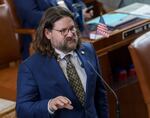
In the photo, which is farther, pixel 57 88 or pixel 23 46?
pixel 23 46

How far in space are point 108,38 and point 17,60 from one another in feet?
2.60

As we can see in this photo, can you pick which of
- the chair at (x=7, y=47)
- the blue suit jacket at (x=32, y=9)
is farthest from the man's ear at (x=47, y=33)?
the blue suit jacket at (x=32, y=9)

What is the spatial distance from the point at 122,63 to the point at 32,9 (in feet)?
2.45

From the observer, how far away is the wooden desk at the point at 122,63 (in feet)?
8.01

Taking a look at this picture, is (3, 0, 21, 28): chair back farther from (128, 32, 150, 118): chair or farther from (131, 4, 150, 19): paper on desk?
(128, 32, 150, 118): chair

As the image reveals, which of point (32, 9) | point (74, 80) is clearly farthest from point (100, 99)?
point (32, 9)

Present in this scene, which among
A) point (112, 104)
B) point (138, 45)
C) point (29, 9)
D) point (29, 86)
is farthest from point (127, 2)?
point (29, 86)

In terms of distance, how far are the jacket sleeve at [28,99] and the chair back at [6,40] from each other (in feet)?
3.61

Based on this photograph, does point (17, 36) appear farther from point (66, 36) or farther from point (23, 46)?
point (66, 36)

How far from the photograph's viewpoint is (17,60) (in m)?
2.92

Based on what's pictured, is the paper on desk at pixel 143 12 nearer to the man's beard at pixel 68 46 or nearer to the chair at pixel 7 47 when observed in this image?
the chair at pixel 7 47

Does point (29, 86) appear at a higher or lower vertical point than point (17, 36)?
higher

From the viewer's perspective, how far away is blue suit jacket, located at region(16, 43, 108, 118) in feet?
5.53

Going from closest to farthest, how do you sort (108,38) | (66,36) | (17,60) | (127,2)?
(66,36) → (108,38) → (17,60) → (127,2)
